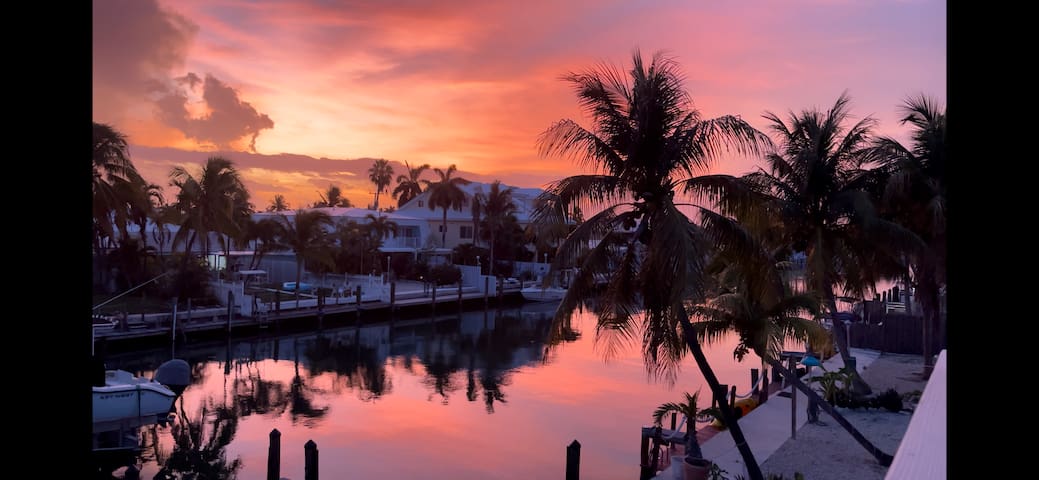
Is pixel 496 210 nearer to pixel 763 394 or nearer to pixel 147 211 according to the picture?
pixel 147 211

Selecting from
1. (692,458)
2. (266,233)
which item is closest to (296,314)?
(266,233)

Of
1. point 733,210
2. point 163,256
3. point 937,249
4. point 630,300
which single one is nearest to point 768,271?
point 733,210

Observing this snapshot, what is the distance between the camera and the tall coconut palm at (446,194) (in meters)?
66.6

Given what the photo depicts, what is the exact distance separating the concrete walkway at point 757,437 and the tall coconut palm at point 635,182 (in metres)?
2.55

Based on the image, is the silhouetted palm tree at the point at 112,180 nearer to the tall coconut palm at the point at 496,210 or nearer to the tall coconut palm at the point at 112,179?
the tall coconut palm at the point at 112,179

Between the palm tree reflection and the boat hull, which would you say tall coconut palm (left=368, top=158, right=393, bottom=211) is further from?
the palm tree reflection

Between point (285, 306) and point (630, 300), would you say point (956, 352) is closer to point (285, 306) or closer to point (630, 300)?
point (630, 300)

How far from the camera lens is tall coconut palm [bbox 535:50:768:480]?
12.5 metres

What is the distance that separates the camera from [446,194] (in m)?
66.5

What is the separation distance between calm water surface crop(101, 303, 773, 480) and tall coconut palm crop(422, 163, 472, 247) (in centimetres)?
2655

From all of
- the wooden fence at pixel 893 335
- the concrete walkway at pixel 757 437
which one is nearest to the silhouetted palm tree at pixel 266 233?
the wooden fence at pixel 893 335

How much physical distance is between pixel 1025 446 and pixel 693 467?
45.7ft

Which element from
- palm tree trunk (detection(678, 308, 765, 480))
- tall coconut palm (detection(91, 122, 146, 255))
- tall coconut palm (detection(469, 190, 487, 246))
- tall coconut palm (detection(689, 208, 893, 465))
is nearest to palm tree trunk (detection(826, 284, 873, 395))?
tall coconut palm (detection(689, 208, 893, 465))

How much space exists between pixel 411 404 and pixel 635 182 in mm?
16148
